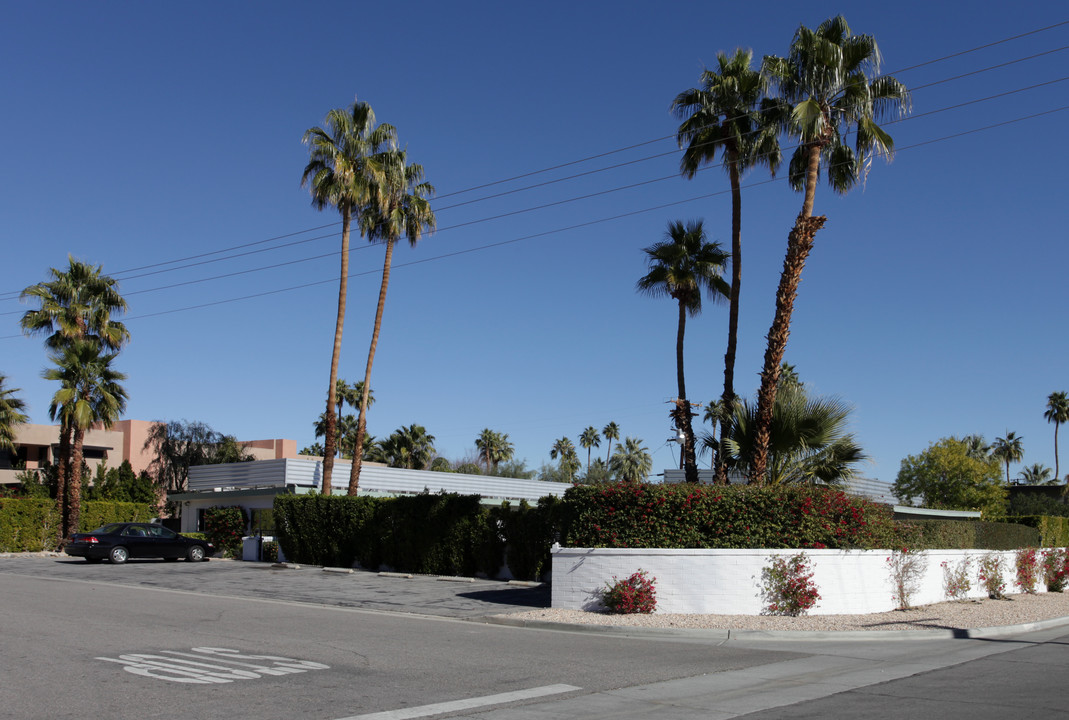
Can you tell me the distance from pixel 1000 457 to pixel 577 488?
9920 centimetres

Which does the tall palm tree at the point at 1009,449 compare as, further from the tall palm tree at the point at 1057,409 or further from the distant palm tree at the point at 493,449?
the distant palm tree at the point at 493,449

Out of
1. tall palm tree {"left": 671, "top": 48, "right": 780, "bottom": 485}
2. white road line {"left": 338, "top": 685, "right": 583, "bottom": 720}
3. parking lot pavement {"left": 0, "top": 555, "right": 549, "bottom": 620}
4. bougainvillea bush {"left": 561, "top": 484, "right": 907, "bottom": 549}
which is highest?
tall palm tree {"left": 671, "top": 48, "right": 780, "bottom": 485}

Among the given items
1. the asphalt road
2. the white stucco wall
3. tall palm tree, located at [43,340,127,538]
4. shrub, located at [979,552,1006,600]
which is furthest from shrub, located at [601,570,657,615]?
tall palm tree, located at [43,340,127,538]

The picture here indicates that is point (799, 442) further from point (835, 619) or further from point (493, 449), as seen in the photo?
point (493, 449)

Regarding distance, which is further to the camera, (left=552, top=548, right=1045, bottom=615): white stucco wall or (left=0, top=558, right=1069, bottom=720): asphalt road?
(left=552, top=548, right=1045, bottom=615): white stucco wall

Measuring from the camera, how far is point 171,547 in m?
32.9

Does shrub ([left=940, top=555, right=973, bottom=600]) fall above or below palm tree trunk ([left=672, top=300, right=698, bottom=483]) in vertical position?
below

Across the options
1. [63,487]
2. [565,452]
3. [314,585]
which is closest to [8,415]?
[63,487]

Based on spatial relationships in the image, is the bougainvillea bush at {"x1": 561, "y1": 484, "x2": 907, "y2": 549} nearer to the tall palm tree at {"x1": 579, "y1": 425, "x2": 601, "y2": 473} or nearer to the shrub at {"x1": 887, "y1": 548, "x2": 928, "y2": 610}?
the shrub at {"x1": 887, "y1": 548, "x2": 928, "y2": 610}

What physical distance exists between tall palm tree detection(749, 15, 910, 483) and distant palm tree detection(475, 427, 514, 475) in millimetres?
75671

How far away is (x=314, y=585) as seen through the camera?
23.7m

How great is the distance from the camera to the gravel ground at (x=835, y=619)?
14.5m

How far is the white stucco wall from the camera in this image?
51.3ft

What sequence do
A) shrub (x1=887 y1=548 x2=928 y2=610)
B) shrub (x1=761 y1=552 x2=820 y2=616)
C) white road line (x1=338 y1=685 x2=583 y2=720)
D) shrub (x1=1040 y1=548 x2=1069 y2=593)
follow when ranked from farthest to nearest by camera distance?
shrub (x1=1040 y1=548 x2=1069 y2=593), shrub (x1=887 y1=548 x2=928 y2=610), shrub (x1=761 y1=552 x2=820 y2=616), white road line (x1=338 y1=685 x2=583 y2=720)
